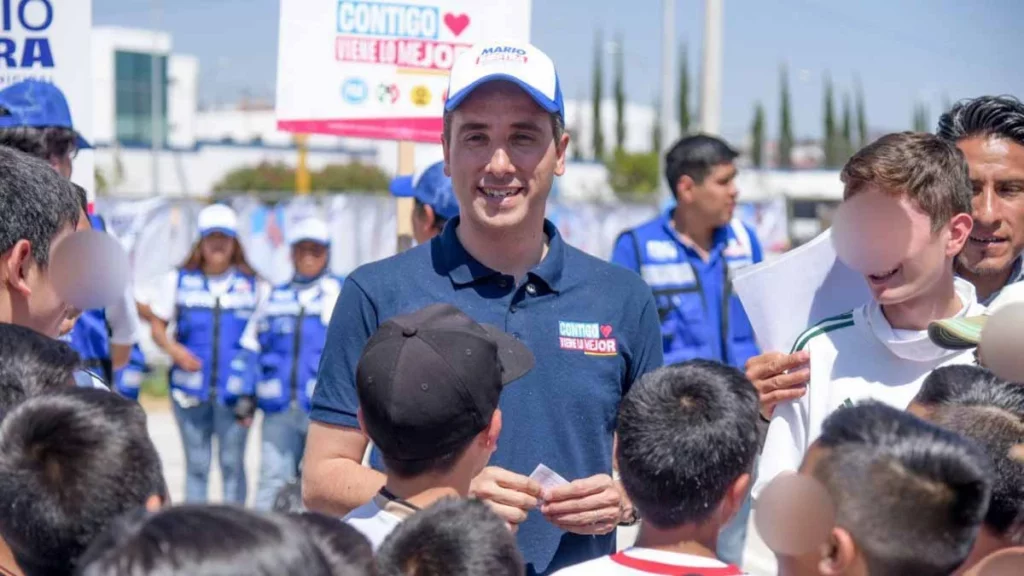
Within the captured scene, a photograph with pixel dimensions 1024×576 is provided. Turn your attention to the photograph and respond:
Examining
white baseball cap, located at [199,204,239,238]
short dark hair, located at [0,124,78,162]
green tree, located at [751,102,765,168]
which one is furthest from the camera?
green tree, located at [751,102,765,168]

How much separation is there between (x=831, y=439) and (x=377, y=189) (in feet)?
173

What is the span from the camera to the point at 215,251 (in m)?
9.29

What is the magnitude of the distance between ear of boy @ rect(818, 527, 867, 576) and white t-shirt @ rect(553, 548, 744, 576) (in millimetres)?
232

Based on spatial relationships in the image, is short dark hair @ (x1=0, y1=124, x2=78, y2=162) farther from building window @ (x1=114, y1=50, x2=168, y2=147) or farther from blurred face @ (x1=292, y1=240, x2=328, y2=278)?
building window @ (x1=114, y1=50, x2=168, y2=147)

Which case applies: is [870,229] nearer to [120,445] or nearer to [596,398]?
[596,398]

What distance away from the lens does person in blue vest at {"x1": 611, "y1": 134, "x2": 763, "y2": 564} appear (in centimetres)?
738

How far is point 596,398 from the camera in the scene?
3.14 m

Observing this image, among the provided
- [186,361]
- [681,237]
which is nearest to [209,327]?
[186,361]

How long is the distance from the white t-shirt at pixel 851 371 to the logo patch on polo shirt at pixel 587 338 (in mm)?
444

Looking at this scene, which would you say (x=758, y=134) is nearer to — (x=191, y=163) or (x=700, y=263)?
(x=191, y=163)

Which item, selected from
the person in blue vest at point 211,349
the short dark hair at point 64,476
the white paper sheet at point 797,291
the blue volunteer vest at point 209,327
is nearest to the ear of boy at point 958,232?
the white paper sheet at point 797,291

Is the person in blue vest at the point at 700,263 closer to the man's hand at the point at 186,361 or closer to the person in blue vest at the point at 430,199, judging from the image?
the person in blue vest at the point at 430,199

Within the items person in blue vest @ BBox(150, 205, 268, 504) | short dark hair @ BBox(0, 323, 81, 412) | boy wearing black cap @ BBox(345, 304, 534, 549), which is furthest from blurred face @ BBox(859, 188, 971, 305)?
person in blue vest @ BBox(150, 205, 268, 504)

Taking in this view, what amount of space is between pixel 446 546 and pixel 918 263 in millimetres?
1446
